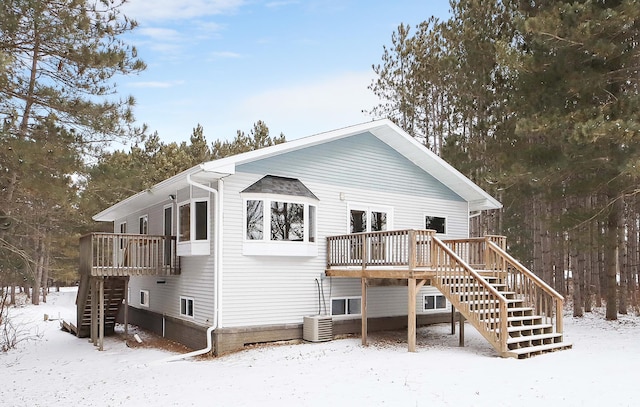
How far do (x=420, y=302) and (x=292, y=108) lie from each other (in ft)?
57.2

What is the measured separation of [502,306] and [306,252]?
508 centimetres

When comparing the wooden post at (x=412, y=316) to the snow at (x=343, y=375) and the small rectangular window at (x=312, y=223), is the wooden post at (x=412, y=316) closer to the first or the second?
the snow at (x=343, y=375)

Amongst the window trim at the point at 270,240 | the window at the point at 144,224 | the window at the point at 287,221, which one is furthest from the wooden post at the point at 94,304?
the window at the point at 287,221

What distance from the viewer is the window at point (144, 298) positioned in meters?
17.8

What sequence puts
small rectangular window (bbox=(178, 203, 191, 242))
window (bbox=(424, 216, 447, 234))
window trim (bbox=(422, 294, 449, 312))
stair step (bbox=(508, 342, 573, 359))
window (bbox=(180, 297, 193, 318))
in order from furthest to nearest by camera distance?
1. window (bbox=(424, 216, 447, 234))
2. window trim (bbox=(422, 294, 449, 312))
3. window (bbox=(180, 297, 193, 318))
4. small rectangular window (bbox=(178, 203, 191, 242))
5. stair step (bbox=(508, 342, 573, 359))

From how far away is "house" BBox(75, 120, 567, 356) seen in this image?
12.1 meters

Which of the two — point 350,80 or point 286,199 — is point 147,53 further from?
point 350,80

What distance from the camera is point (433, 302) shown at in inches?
645

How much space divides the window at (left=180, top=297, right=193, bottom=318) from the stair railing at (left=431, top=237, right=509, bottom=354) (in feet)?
21.2

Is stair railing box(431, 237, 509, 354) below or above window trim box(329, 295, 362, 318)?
above

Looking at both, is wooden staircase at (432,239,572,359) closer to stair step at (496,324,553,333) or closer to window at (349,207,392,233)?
stair step at (496,324,553,333)

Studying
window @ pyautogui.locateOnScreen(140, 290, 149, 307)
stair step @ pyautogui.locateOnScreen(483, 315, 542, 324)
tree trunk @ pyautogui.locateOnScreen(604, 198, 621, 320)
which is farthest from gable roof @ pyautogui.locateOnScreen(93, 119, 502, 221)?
stair step @ pyautogui.locateOnScreen(483, 315, 542, 324)

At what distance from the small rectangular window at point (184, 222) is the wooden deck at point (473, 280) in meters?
3.74

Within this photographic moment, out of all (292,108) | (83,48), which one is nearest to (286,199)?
(83,48)
